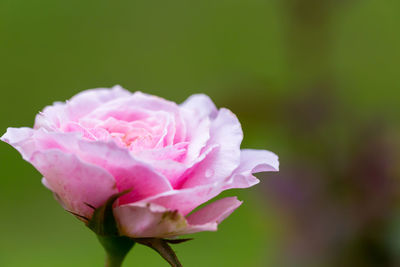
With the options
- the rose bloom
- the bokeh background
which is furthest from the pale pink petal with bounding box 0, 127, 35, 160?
the bokeh background

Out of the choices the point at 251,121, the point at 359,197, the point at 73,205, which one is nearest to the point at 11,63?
the point at 251,121

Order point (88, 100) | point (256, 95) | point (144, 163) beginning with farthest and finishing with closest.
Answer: point (256, 95) → point (88, 100) → point (144, 163)

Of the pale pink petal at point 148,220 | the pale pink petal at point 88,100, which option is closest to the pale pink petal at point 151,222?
the pale pink petal at point 148,220

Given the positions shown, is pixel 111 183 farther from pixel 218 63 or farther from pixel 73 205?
pixel 218 63

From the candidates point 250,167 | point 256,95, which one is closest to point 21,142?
point 250,167

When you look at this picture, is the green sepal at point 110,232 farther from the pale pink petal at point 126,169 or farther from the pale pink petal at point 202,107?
the pale pink petal at point 202,107

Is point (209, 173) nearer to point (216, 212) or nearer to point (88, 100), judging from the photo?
point (216, 212)
